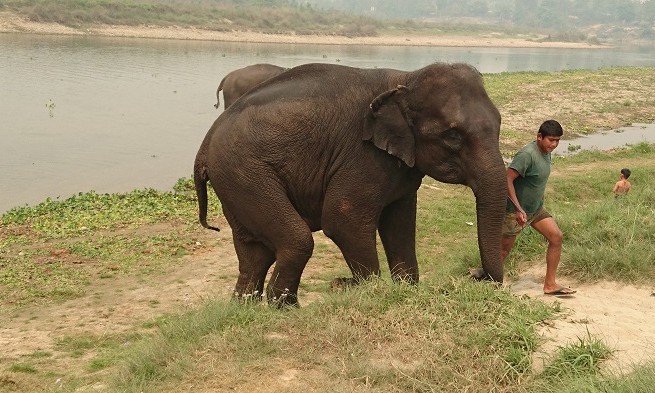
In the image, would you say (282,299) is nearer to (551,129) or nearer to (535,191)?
(535,191)

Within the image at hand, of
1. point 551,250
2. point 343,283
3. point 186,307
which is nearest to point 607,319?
point 551,250

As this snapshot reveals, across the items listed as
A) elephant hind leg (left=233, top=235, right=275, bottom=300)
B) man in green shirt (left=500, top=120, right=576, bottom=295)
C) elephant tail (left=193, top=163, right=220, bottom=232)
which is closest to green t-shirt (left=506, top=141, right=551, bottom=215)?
man in green shirt (left=500, top=120, right=576, bottom=295)

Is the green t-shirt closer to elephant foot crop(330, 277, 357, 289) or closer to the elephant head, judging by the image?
the elephant head

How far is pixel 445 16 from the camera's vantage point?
19812 cm

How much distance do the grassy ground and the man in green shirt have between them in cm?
76

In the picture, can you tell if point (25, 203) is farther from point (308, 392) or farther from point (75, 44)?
point (75, 44)

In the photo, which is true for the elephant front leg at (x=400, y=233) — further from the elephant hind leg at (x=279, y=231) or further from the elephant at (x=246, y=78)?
the elephant at (x=246, y=78)

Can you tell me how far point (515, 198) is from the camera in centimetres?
571

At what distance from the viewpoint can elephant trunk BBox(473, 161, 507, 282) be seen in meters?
5.18

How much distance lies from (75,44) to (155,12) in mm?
16316

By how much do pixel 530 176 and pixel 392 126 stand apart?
129cm

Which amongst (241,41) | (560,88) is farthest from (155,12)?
(560,88)

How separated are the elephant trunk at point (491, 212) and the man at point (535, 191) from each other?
0.42m

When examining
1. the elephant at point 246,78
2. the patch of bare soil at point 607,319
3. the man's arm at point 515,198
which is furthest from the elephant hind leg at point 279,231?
the elephant at point 246,78
